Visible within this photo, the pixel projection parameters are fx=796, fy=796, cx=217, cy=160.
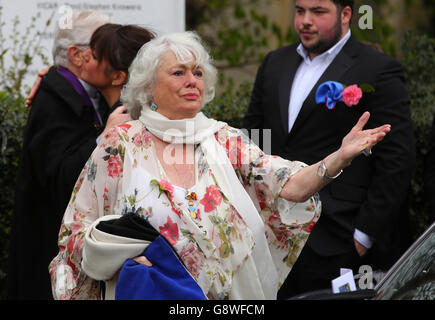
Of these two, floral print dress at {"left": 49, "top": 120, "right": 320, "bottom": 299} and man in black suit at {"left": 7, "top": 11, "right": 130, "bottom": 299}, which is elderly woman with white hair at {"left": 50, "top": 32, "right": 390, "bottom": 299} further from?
man in black suit at {"left": 7, "top": 11, "right": 130, "bottom": 299}

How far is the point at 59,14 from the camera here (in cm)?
620

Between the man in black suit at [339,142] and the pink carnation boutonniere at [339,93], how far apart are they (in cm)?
6

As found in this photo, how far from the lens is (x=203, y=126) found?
3.71 meters

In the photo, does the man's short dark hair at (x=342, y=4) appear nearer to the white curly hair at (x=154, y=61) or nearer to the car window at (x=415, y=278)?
the white curly hair at (x=154, y=61)

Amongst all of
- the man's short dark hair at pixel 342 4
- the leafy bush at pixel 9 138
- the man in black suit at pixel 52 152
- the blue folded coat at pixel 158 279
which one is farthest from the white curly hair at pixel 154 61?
the leafy bush at pixel 9 138

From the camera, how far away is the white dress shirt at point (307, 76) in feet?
15.5

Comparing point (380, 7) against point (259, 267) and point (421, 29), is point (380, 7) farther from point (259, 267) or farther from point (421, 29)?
point (259, 267)

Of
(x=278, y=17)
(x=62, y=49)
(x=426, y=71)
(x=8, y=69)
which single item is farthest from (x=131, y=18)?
(x=278, y=17)

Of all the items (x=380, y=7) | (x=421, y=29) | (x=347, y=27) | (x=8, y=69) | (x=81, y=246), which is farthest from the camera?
(x=421, y=29)

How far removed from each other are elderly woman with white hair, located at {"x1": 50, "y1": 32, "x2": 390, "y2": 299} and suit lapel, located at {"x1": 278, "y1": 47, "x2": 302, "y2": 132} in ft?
3.32

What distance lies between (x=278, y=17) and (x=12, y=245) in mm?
7172

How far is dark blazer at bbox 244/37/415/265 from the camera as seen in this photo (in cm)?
458

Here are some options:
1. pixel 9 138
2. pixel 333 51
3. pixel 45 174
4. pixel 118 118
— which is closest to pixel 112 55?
pixel 118 118

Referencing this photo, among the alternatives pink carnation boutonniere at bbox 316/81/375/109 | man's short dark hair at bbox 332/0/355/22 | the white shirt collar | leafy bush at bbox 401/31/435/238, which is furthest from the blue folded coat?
leafy bush at bbox 401/31/435/238
